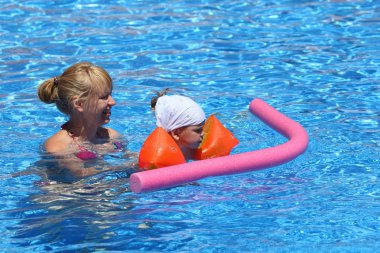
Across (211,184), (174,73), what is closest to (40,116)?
(174,73)

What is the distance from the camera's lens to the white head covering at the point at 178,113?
19.2ft

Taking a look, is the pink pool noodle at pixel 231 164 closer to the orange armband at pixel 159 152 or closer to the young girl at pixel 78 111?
the orange armband at pixel 159 152

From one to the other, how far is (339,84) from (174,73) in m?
1.66

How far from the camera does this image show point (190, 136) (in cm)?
592

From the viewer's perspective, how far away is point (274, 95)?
25.9 ft

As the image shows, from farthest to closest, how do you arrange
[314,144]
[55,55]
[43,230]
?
[55,55], [314,144], [43,230]

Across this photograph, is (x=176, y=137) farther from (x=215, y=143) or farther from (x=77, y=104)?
(x=77, y=104)

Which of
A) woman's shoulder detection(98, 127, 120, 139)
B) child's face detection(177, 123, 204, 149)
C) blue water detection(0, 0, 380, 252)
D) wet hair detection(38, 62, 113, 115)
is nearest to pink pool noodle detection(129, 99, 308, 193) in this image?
blue water detection(0, 0, 380, 252)

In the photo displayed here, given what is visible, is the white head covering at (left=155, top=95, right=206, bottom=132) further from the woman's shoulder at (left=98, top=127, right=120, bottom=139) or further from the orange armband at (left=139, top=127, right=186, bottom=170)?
the woman's shoulder at (left=98, top=127, right=120, bottom=139)

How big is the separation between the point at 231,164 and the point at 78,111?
114 cm

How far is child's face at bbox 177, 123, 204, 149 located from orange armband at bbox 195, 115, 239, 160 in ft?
0.82

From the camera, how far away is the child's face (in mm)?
5902

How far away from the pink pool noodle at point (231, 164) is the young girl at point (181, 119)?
382 millimetres

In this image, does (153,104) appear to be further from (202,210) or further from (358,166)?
(358,166)
